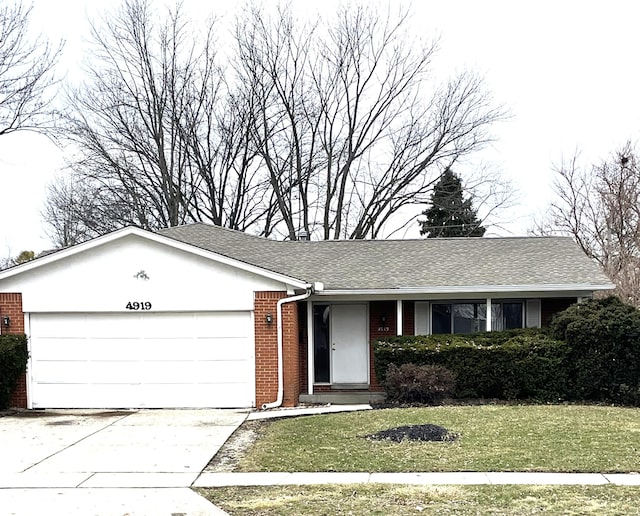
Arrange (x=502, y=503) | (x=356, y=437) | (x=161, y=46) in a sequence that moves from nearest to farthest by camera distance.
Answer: (x=502, y=503), (x=356, y=437), (x=161, y=46)

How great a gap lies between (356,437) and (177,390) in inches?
209

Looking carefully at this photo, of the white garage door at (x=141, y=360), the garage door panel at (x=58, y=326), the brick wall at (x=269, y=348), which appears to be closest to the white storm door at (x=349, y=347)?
the brick wall at (x=269, y=348)

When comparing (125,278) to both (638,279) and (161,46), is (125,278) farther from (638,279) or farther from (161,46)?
(638,279)

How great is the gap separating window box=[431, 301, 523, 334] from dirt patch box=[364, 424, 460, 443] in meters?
6.22

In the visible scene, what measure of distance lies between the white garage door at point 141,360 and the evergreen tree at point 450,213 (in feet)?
65.0

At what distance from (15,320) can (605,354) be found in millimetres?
12020

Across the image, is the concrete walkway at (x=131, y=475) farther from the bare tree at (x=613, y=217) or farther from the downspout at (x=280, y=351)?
the bare tree at (x=613, y=217)

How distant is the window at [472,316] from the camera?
663 inches

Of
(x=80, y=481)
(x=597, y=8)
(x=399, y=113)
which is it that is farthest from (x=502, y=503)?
(x=399, y=113)

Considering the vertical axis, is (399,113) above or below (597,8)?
above

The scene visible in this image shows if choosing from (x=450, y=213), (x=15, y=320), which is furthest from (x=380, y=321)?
(x=450, y=213)

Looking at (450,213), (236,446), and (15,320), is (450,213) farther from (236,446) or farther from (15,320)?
(236,446)

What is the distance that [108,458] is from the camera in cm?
959

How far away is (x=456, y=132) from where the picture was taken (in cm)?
3181
